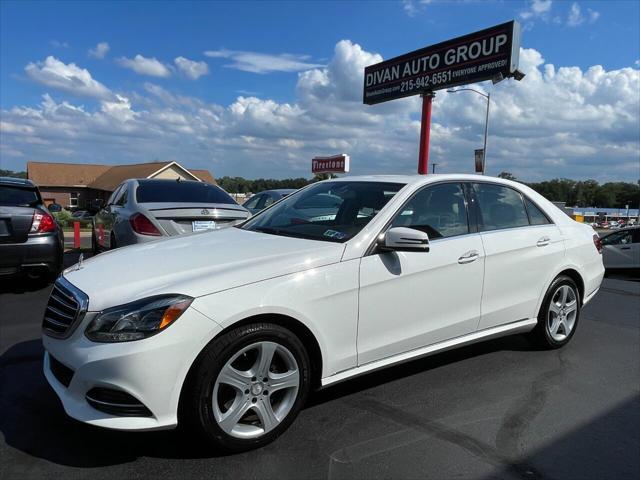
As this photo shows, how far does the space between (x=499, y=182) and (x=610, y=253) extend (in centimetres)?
1147

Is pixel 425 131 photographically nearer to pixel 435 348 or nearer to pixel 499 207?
pixel 499 207

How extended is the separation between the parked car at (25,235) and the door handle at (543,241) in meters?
5.89

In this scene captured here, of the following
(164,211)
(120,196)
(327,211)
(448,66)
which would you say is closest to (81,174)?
(448,66)

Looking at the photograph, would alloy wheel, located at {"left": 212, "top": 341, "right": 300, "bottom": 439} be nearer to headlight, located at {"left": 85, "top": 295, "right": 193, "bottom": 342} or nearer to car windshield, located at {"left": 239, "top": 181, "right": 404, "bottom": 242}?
headlight, located at {"left": 85, "top": 295, "right": 193, "bottom": 342}

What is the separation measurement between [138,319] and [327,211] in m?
1.87

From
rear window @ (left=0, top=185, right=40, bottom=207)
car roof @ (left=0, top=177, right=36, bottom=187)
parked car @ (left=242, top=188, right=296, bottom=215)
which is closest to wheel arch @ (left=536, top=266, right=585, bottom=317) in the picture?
rear window @ (left=0, top=185, right=40, bottom=207)

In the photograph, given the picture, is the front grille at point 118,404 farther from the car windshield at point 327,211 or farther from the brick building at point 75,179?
the brick building at point 75,179

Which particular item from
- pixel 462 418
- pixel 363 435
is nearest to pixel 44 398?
pixel 363 435

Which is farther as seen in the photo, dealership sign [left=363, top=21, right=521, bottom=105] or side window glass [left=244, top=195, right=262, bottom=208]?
dealership sign [left=363, top=21, right=521, bottom=105]

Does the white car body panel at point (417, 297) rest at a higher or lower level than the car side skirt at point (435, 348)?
higher

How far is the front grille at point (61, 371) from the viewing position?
111 inches

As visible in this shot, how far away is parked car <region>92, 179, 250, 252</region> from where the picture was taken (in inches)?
246

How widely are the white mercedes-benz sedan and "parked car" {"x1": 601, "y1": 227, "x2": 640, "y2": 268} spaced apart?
424 inches

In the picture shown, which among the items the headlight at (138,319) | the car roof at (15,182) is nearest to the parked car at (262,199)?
the car roof at (15,182)
